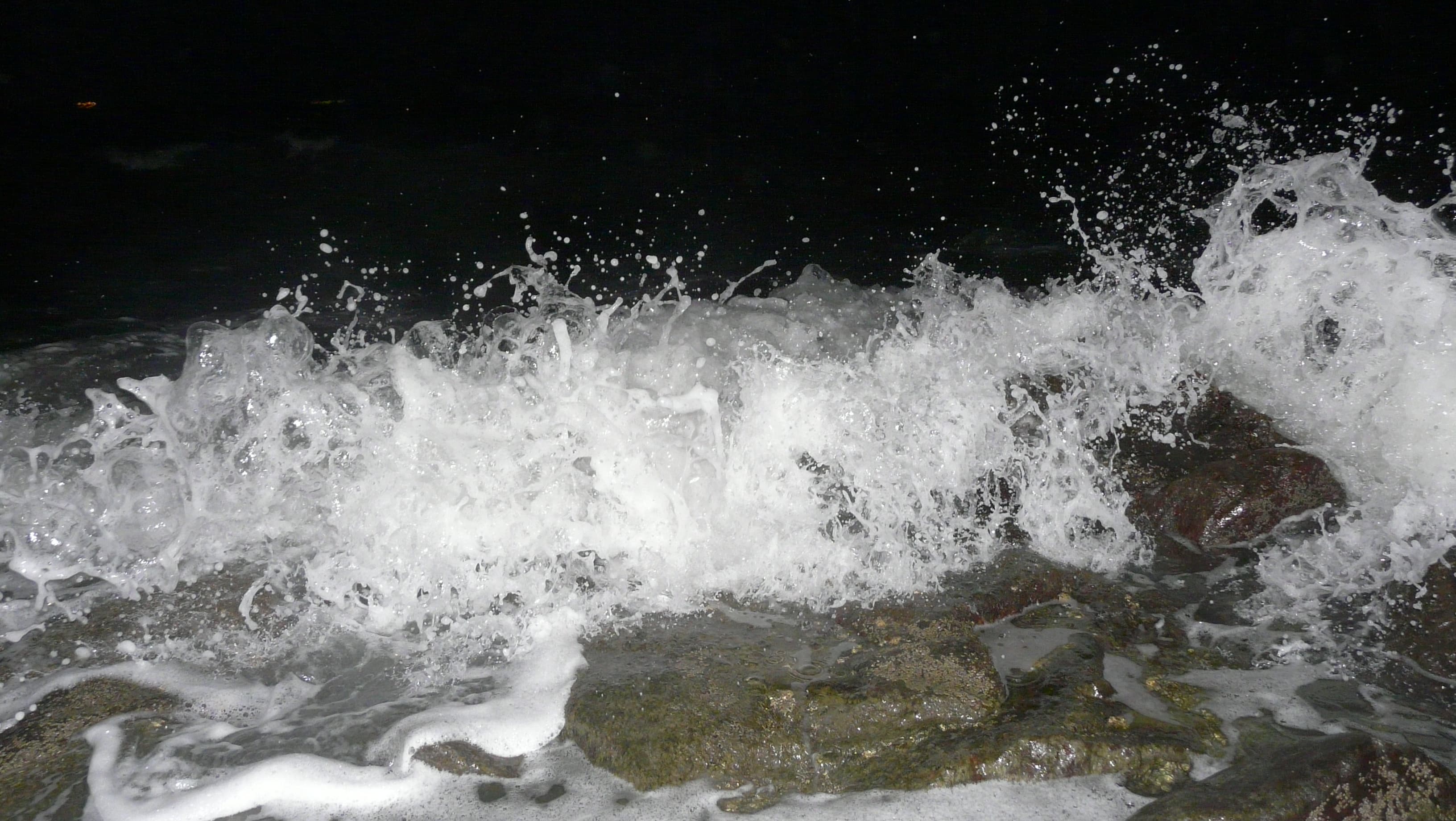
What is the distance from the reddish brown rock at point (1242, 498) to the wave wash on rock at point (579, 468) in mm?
236

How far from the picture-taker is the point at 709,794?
7.18ft

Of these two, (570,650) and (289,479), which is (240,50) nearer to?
(289,479)

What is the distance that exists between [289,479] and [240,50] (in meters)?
5.78

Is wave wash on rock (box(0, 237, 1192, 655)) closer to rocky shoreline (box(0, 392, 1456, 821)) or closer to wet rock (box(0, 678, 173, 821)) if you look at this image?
rocky shoreline (box(0, 392, 1456, 821))

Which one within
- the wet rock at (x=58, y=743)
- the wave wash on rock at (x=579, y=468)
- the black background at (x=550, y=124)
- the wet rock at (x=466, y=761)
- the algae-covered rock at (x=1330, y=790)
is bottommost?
the algae-covered rock at (x=1330, y=790)

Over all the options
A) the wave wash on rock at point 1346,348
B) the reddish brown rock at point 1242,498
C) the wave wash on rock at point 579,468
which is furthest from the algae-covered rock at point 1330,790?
the reddish brown rock at point 1242,498

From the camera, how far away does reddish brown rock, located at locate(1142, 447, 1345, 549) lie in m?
3.39

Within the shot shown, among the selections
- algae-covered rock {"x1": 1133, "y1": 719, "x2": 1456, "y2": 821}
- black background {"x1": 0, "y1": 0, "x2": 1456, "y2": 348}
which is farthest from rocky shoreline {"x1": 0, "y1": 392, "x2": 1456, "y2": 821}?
black background {"x1": 0, "y1": 0, "x2": 1456, "y2": 348}

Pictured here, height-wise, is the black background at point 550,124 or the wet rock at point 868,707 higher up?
the black background at point 550,124

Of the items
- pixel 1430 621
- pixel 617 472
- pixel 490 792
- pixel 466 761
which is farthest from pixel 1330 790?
pixel 617 472

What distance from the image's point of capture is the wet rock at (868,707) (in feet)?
7.20

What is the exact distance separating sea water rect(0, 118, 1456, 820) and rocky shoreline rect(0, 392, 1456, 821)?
98 mm

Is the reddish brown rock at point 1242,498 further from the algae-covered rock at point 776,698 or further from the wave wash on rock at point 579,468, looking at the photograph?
the algae-covered rock at point 776,698

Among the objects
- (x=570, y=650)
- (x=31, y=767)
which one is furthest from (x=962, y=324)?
(x=31, y=767)
